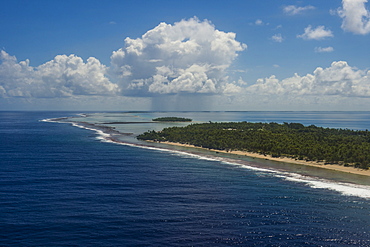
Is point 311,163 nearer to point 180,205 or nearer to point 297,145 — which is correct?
point 297,145

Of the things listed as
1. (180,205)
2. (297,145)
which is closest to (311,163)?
(297,145)

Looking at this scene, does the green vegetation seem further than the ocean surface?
Yes

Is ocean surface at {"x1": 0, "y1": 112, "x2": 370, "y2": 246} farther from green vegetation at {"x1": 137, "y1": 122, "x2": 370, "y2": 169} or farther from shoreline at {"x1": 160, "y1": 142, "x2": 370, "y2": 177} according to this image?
green vegetation at {"x1": 137, "y1": 122, "x2": 370, "y2": 169}

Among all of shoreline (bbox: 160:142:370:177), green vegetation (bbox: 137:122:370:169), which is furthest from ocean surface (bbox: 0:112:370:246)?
green vegetation (bbox: 137:122:370:169)

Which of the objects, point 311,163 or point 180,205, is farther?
point 311,163

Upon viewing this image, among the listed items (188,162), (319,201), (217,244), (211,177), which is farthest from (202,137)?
(217,244)

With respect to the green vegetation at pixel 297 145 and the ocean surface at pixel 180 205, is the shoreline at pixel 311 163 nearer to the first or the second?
the green vegetation at pixel 297 145

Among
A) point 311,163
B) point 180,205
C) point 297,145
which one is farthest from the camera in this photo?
point 297,145

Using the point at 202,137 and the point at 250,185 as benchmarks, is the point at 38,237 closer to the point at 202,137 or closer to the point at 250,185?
the point at 250,185
